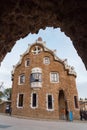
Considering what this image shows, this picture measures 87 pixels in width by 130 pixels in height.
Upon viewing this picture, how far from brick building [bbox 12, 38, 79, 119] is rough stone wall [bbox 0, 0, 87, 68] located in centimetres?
2423

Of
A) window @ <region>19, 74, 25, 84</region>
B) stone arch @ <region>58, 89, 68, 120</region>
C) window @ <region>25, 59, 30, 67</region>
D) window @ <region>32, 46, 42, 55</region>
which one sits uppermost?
window @ <region>32, 46, 42, 55</region>

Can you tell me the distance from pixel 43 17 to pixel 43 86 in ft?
81.7

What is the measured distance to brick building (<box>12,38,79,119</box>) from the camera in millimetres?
27234

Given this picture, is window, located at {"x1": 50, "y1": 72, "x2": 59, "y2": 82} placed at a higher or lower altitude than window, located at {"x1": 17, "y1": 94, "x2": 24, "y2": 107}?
higher

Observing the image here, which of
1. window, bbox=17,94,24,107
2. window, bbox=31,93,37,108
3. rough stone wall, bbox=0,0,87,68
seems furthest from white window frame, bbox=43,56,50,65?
rough stone wall, bbox=0,0,87,68

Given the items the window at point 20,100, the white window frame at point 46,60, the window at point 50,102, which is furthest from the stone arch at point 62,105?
the window at point 20,100

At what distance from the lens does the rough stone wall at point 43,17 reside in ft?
10.6

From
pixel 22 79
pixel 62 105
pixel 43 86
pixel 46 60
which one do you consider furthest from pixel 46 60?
pixel 62 105

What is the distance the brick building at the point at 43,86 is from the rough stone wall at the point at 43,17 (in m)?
24.2

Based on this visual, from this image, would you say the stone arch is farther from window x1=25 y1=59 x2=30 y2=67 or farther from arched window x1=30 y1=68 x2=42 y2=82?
window x1=25 y1=59 x2=30 y2=67

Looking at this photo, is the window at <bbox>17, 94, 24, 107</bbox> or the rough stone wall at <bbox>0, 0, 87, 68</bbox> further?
the window at <bbox>17, 94, 24, 107</bbox>

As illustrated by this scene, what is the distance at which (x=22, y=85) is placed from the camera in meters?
29.7

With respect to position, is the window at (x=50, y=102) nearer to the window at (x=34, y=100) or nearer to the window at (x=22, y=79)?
the window at (x=34, y=100)

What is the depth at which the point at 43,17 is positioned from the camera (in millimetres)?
3803
